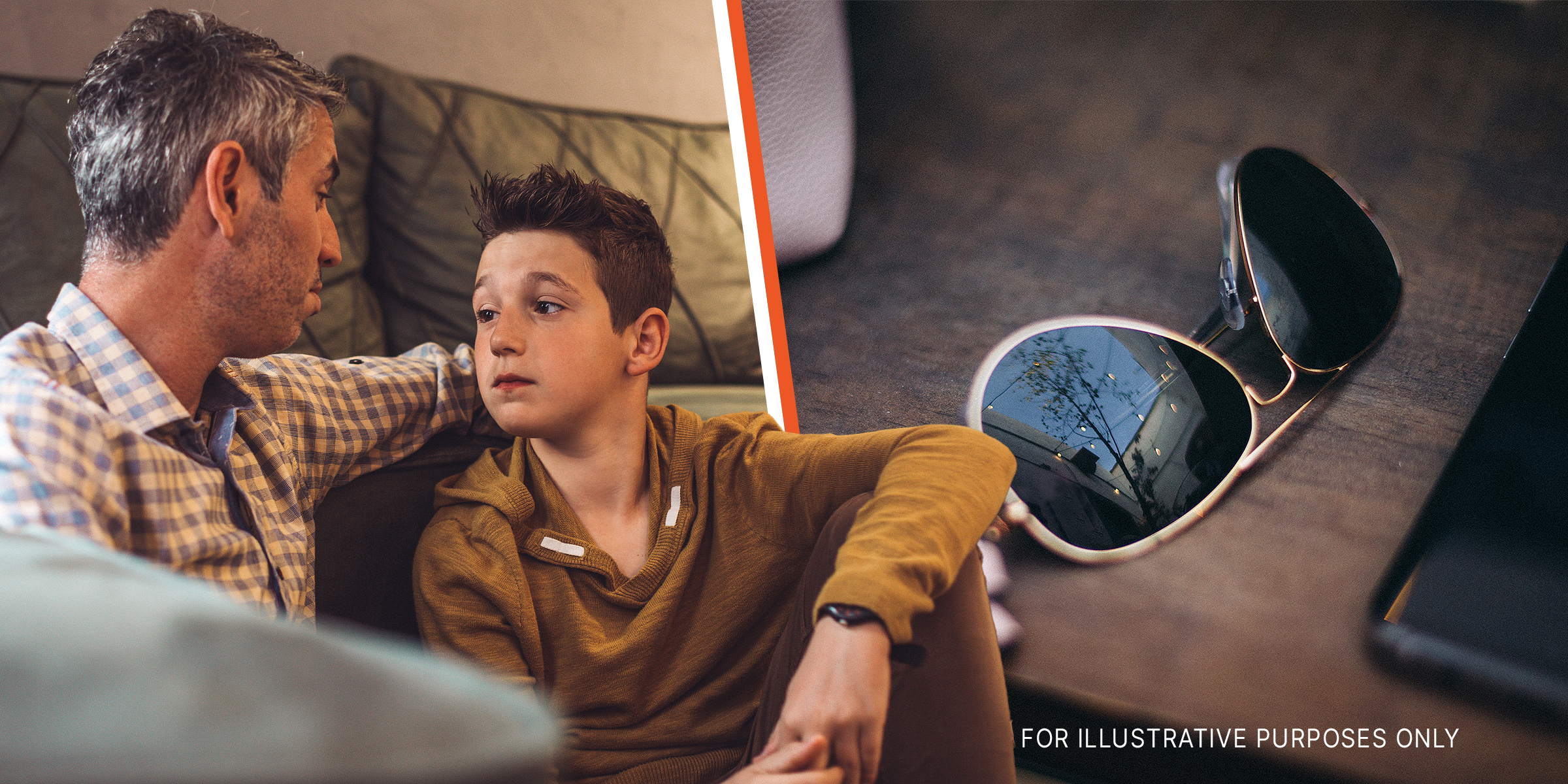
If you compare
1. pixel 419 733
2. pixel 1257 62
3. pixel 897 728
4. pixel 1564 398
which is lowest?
pixel 897 728

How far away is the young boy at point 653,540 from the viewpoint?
58 centimetres

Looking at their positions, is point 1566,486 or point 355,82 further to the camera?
point 355,82

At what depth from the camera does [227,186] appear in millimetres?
550

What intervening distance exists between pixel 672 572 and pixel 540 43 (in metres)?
0.71

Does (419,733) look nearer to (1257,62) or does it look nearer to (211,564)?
(211,564)

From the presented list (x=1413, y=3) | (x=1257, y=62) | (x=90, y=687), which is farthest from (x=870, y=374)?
(x=90, y=687)

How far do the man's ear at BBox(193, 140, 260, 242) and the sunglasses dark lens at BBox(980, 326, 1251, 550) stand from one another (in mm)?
622

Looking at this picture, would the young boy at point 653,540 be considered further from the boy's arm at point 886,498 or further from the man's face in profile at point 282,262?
the man's face in profile at point 282,262

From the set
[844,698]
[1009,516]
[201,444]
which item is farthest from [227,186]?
[1009,516]

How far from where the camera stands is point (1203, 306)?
71cm

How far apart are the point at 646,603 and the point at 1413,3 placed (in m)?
0.78

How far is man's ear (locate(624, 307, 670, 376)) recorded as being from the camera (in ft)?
2.37

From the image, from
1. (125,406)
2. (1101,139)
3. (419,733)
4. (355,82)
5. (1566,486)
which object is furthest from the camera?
(355,82)

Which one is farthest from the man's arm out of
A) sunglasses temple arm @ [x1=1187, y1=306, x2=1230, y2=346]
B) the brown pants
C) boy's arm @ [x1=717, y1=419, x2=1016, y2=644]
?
sunglasses temple arm @ [x1=1187, y1=306, x2=1230, y2=346]
